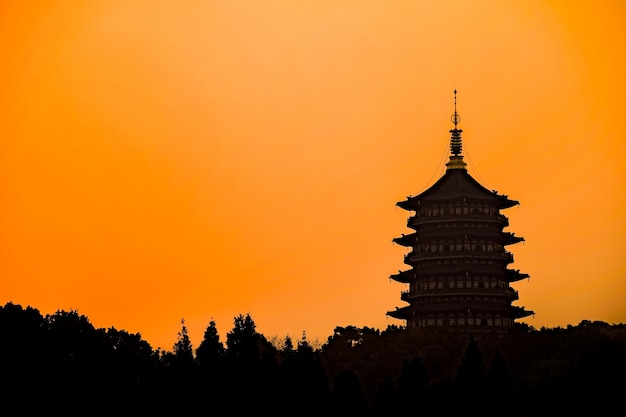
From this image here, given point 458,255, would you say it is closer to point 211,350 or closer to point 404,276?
point 404,276

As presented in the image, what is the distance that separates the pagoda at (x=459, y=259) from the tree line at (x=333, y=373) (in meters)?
4.52

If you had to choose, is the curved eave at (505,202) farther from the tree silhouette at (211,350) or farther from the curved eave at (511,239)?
the tree silhouette at (211,350)

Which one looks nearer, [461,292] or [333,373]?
[333,373]

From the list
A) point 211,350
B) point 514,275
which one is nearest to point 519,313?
point 514,275

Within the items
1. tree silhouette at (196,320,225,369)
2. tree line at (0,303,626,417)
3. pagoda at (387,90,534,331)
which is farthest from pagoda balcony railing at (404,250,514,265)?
tree silhouette at (196,320,225,369)

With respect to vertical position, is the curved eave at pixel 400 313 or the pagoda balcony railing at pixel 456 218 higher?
the pagoda balcony railing at pixel 456 218

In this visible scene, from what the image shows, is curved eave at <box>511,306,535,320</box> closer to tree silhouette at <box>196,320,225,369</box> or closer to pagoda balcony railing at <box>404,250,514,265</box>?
pagoda balcony railing at <box>404,250,514,265</box>

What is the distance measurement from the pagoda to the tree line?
4522 mm

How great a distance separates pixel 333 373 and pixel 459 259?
743 inches

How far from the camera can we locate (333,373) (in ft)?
460

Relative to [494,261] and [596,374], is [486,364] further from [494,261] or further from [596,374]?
[494,261]

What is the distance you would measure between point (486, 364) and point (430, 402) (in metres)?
18.2

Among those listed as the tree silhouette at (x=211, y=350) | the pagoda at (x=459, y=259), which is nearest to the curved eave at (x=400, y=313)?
the pagoda at (x=459, y=259)

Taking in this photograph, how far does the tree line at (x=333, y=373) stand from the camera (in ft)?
385
